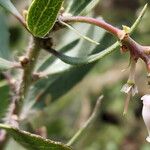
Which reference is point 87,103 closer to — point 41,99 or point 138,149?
point 138,149

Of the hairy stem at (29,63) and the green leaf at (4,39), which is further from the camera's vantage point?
the green leaf at (4,39)

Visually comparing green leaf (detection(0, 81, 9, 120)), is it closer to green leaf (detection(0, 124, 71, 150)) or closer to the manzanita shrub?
the manzanita shrub

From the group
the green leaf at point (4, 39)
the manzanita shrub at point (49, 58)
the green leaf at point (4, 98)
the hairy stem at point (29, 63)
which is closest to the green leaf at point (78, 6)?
the manzanita shrub at point (49, 58)

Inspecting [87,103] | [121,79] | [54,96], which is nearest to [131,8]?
[121,79]

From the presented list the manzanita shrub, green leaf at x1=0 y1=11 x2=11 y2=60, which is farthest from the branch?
green leaf at x1=0 y1=11 x2=11 y2=60

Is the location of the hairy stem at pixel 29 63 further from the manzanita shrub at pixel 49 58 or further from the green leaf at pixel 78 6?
the green leaf at pixel 78 6

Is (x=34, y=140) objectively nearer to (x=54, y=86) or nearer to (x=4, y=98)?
(x=4, y=98)
